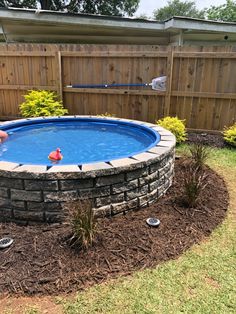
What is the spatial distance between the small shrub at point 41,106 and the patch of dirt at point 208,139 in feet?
11.3

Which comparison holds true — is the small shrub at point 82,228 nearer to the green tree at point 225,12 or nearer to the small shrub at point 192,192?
the small shrub at point 192,192

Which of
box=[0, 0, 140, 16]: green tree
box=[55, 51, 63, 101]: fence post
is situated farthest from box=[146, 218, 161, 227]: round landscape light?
box=[0, 0, 140, 16]: green tree

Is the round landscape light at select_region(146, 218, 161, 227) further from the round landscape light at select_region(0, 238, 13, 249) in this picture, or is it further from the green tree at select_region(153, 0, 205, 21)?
the green tree at select_region(153, 0, 205, 21)

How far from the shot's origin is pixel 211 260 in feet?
8.66

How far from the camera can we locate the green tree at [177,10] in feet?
144

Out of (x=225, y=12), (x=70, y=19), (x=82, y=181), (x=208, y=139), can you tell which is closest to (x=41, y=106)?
(x=70, y=19)

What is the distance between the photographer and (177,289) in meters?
2.30

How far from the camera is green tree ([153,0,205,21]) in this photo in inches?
1727

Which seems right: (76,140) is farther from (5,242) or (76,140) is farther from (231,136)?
(231,136)

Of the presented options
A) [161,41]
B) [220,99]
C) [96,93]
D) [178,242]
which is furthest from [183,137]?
[161,41]

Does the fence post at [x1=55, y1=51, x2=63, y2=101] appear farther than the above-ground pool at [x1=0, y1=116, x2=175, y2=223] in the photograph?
Yes

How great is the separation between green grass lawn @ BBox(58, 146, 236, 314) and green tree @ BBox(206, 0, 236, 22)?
3459 cm

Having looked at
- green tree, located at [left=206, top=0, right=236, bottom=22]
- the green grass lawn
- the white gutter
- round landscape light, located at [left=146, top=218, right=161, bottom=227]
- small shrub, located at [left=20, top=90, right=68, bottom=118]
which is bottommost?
the green grass lawn

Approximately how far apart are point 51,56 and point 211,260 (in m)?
6.78
